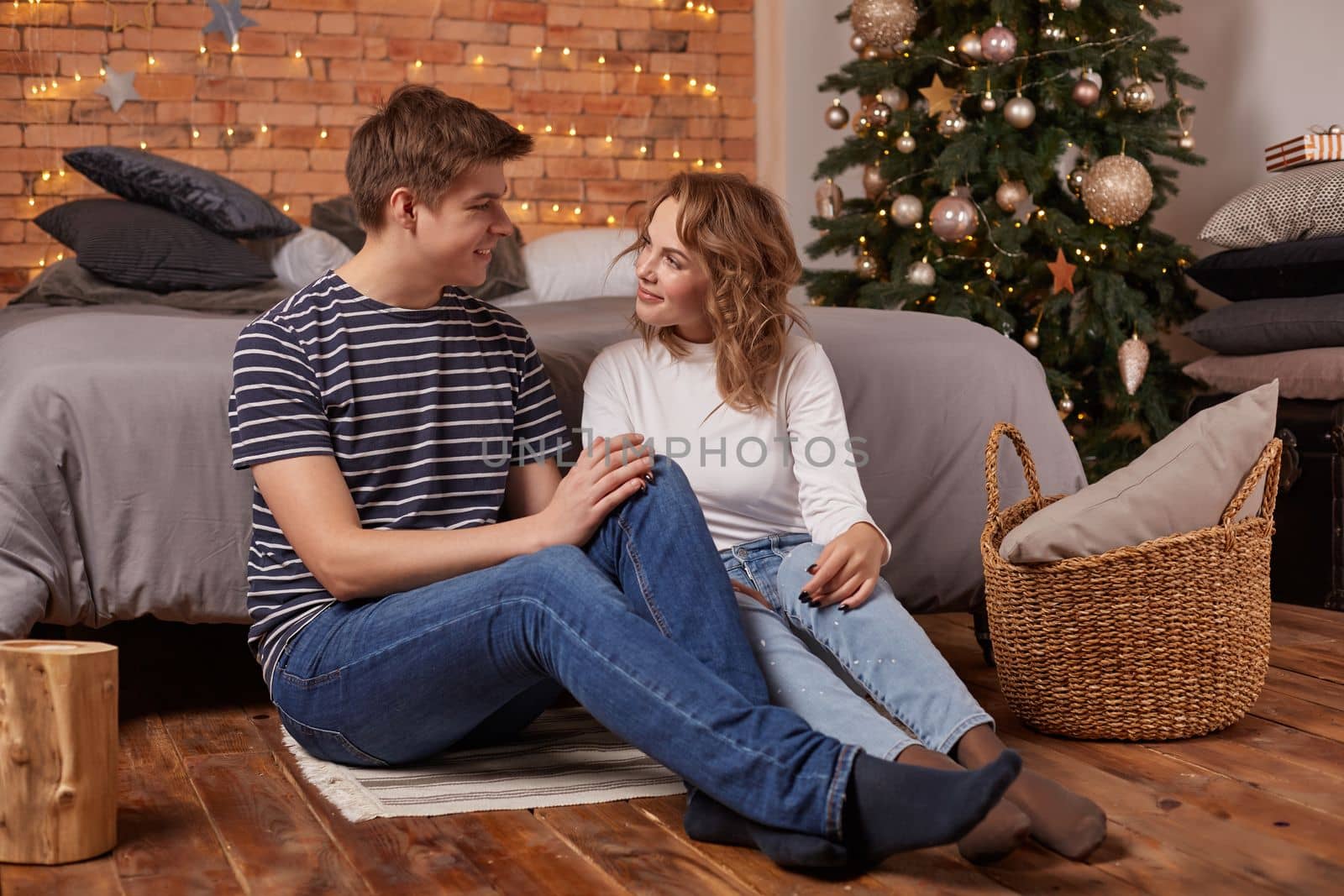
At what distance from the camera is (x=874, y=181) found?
3.46 m

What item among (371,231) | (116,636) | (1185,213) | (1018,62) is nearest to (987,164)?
(1018,62)

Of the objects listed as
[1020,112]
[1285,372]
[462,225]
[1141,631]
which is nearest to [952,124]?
[1020,112]

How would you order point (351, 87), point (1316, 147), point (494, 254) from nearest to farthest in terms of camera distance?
point (1316, 147)
point (494, 254)
point (351, 87)

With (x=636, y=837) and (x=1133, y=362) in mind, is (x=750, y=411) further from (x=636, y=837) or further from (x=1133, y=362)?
(x=1133, y=362)

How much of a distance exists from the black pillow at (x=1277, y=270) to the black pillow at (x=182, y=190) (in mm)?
2287

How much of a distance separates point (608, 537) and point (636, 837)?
33cm

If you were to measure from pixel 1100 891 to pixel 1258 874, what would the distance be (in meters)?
0.18

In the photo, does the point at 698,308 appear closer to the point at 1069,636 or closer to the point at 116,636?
the point at 1069,636

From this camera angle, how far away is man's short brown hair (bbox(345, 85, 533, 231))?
1.62 m

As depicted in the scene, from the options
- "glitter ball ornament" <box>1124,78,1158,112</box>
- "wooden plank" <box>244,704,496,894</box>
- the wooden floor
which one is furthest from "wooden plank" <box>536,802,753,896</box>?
"glitter ball ornament" <box>1124,78,1158,112</box>

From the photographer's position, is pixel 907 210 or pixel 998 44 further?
pixel 907 210

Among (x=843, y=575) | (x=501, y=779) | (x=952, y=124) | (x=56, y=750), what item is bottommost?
(x=501, y=779)

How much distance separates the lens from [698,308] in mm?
1807

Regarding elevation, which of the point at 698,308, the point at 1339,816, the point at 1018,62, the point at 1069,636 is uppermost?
the point at 1018,62
